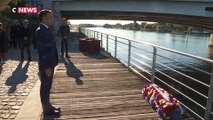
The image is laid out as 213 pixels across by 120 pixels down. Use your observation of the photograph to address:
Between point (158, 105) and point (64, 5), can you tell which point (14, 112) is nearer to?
point (158, 105)

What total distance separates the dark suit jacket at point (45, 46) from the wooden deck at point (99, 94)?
1.15 m

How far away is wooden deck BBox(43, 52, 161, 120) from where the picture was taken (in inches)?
221

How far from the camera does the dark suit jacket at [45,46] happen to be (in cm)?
491

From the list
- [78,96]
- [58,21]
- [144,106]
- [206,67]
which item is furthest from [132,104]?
[58,21]

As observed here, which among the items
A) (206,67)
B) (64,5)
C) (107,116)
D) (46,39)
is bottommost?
(206,67)

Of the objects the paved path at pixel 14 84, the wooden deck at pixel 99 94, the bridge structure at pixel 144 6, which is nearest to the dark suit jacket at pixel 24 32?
the paved path at pixel 14 84

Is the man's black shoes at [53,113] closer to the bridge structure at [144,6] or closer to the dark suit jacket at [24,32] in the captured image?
the dark suit jacket at [24,32]

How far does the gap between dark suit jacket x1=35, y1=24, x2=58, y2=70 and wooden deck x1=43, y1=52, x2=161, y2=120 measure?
115cm

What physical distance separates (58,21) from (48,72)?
28.8m

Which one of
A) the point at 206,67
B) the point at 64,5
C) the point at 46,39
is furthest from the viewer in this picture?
the point at 64,5

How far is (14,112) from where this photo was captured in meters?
5.59

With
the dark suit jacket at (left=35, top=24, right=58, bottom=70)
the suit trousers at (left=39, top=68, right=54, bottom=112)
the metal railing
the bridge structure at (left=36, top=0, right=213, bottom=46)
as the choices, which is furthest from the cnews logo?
the dark suit jacket at (left=35, top=24, right=58, bottom=70)

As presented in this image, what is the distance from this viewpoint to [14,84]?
802cm

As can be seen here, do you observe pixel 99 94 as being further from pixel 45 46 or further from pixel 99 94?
pixel 45 46
